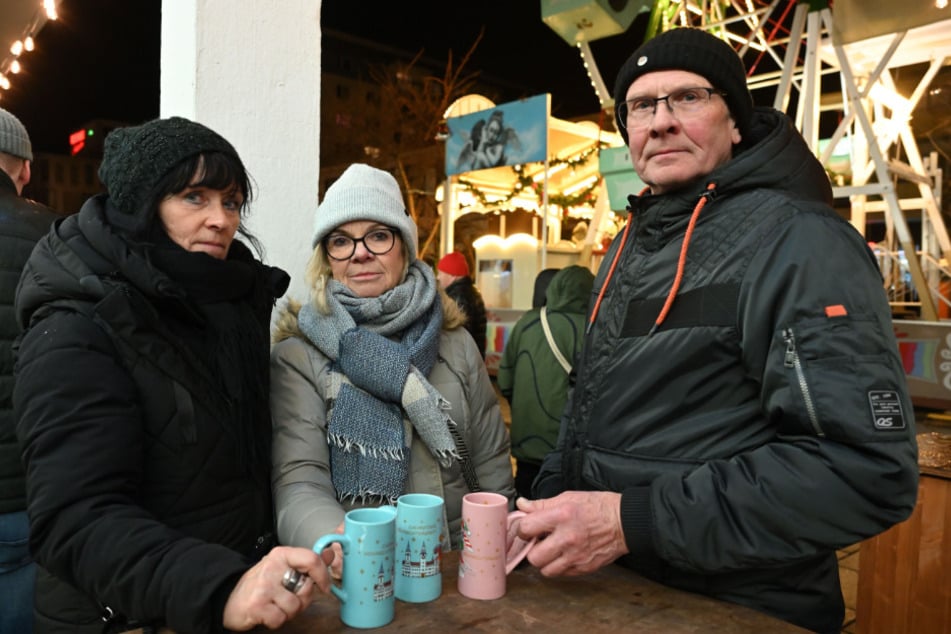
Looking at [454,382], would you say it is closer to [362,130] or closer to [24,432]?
[24,432]

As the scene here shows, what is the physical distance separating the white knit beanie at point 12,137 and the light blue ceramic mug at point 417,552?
2.14 metres

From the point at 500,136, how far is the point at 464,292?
3.30 m

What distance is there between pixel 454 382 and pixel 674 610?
0.96 metres

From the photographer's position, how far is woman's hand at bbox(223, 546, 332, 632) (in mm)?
1012

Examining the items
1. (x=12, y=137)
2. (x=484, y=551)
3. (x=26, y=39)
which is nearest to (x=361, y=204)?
(x=484, y=551)

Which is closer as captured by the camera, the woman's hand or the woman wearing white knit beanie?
the woman's hand

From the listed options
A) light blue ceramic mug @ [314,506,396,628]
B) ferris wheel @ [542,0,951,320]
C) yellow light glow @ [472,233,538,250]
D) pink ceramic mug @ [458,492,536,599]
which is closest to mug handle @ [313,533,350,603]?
light blue ceramic mug @ [314,506,396,628]

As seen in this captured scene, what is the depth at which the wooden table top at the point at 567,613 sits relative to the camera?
1127 mm

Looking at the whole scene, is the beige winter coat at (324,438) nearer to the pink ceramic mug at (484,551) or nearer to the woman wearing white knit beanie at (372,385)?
the woman wearing white knit beanie at (372,385)

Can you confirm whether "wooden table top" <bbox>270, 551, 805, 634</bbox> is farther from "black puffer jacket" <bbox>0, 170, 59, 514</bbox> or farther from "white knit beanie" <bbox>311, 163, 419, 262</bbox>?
"black puffer jacket" <bbox>0, 170, 59, 514</bbox>

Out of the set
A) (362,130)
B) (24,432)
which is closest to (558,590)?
(24,432)

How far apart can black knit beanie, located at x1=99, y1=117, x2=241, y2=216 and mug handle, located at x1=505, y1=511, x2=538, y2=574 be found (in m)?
1.02

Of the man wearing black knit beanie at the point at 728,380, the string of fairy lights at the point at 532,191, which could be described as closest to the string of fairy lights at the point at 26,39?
the man wearing black knit beanie at the point at 728,380

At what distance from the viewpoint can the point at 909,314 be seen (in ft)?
23.6
